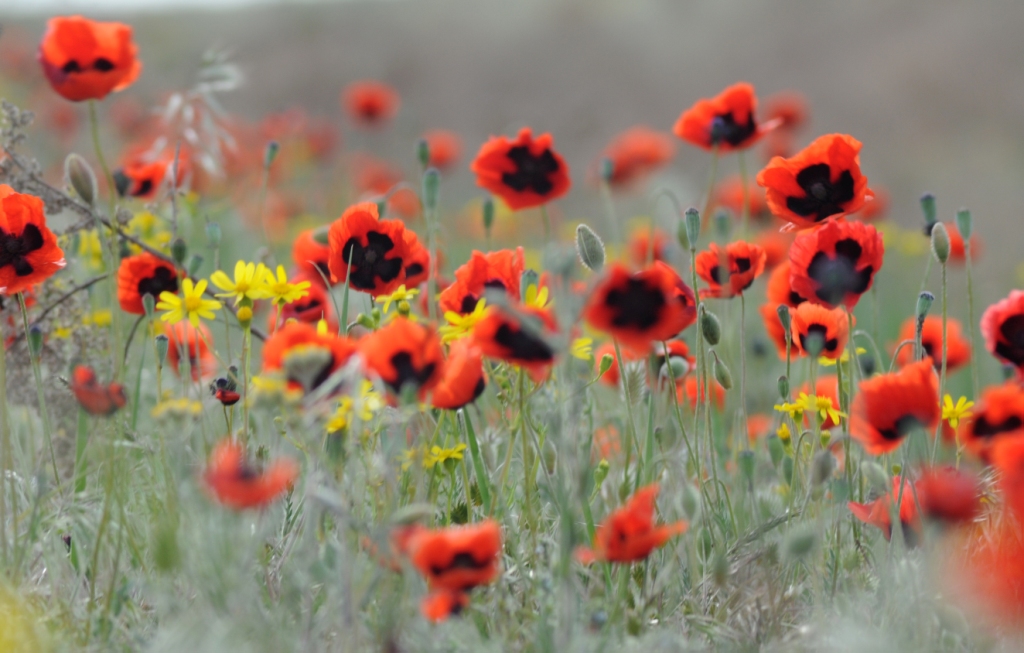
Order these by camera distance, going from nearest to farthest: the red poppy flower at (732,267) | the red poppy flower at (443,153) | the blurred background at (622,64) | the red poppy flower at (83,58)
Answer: the red poppy flower at (732,267)
the red poppy flower at (83,58)
the red poppy flower at (443,153)
the blurred background at (622,64)

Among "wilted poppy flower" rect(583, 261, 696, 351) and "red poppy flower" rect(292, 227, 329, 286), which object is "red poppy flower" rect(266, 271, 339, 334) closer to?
"red poppy flower" rect(292, 227, 329, 286)

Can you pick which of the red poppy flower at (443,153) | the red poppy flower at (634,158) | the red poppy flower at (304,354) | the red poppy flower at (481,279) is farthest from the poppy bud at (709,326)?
the red poppy flower at (443,153)

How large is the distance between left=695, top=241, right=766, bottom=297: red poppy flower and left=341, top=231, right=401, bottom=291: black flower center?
656mm

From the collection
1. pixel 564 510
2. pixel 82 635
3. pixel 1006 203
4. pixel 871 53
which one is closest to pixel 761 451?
pixel 564 510

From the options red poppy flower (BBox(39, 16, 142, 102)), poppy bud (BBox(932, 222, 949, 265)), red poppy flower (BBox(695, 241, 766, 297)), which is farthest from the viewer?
red poppy flower (BBox(39, 16, 142, 102))

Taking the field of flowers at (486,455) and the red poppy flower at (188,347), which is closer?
the field of flowers at (486,455)

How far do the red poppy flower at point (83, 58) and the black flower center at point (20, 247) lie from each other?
0.49 m

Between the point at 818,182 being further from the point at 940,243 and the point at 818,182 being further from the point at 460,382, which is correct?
the point at 460,382

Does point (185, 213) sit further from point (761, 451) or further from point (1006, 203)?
point (1006, 203)

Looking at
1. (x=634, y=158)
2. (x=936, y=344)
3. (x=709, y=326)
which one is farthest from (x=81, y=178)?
(x=634, y=158)

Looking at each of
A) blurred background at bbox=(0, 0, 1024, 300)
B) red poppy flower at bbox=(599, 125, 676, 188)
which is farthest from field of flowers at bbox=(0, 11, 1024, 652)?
blurred background at bbox=(0, 0, 1024, 300)

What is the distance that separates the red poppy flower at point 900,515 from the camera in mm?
1603

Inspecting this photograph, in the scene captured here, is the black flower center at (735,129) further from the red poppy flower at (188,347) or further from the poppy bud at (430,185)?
the red poppy flower at (188,347)

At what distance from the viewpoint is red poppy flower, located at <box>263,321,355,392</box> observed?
1.22 meters
